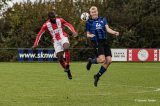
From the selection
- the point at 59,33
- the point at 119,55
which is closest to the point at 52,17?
the point at 59,33

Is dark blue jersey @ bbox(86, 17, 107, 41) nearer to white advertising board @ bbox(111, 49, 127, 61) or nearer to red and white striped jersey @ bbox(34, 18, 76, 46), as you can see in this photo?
red and white striped jersey @ bbox(34, 18, 76, 46)

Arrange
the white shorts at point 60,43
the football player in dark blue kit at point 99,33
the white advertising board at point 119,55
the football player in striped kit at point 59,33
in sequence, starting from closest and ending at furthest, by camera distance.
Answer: the football player in dark blue kit at point 99,33 < the football player in striped kit at point 59,33 < the white shorts at point 60,43 < the white advertising board at point 119,55

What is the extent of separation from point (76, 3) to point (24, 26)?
14320mm

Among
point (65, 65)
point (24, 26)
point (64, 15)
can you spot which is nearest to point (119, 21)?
point (64, 15)

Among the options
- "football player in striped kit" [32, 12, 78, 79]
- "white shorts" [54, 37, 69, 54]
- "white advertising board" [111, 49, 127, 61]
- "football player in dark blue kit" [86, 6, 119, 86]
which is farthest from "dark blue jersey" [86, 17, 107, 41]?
"white advertising board" [111, 49, 127, 61]

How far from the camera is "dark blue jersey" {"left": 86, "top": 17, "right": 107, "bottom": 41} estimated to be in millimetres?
16688

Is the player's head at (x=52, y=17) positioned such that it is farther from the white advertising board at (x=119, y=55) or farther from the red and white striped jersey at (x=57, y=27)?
the white advertising board at (x=119, y=55)

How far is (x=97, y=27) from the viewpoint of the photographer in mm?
16703

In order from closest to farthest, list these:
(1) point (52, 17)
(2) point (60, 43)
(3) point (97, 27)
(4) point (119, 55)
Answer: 1. (3) point (97, 27)
2. (1) point (52, 17)
3. (2) point (60, 43)
4. (4) point (119, 55)

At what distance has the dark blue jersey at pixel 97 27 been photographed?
54.7 feet

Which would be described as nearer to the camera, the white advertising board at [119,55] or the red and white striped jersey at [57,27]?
the red and white striped jersey at [57,27]

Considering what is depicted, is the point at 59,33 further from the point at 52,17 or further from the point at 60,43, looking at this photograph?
the point at 52,17

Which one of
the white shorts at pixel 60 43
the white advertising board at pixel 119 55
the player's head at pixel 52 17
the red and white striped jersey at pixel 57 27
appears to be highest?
the player's head at pixel 52 17

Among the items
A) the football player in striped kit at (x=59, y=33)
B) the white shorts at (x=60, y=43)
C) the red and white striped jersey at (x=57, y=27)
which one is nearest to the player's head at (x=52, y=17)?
the football player in striped kit at (x=59, y=33)
